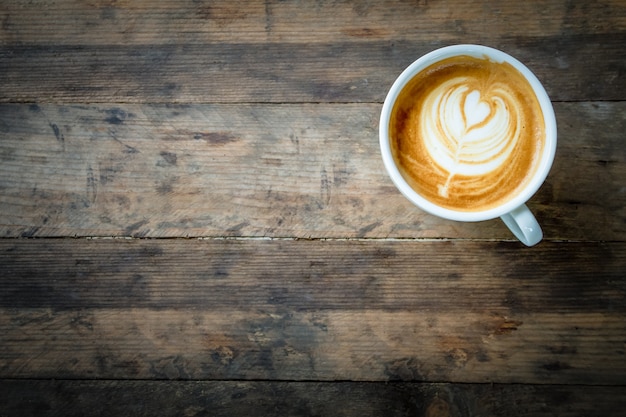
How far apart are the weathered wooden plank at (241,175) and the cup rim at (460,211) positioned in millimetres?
150

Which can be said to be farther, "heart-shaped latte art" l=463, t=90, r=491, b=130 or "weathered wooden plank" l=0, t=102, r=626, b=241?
"weathered wooden plank" l=0, t=102, r=626, b=241

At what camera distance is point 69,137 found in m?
0.90

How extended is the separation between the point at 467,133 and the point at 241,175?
0.35 metres

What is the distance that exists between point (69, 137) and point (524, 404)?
820mm

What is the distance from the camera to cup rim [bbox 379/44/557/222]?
0.71m

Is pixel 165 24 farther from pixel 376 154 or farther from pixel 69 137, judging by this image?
pixel 376 154

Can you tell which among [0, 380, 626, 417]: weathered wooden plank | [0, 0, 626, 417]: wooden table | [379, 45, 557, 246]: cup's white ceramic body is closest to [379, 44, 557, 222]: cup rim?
[379, 45, 557, 246]: cup's white ceramic body

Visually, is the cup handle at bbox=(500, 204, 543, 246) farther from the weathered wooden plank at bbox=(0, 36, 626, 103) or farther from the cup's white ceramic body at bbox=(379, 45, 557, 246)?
the weathered wooden plank at bbox=(0, 36, 626, 103)

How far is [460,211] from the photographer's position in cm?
73

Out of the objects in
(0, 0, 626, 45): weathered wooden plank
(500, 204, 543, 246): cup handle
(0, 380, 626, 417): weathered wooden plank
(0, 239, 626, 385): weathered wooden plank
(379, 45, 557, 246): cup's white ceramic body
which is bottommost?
(0, 380, 626, 417): weathered wooden plank

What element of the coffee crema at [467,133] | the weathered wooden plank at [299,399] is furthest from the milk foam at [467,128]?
the weathered wooden plank at [299,399]

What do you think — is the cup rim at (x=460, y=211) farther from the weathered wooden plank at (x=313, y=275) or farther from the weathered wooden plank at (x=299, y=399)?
the weathered wooden plank at (x=299, y=399)

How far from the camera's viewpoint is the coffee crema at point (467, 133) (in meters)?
0.73

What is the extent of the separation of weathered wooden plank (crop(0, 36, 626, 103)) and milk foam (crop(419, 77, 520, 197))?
0.16m
